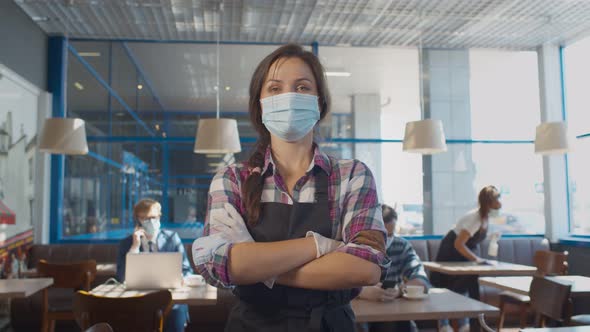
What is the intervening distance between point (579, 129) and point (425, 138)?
3.32 m

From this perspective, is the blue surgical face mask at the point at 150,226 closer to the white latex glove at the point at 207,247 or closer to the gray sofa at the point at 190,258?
the gray sofa at the point at 190,258

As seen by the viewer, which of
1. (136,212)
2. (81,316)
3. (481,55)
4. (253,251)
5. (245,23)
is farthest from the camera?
(481,55)

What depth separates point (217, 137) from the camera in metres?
5.93

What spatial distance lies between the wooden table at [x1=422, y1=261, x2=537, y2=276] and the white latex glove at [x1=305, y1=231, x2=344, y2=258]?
427 centimetres

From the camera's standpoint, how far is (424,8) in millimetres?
6766

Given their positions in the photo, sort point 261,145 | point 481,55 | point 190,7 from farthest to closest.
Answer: point 481,55, point 190,7, point 261,145

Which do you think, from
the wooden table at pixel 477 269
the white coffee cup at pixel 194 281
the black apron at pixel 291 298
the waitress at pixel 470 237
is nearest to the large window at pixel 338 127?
the waitress at pixel 470 237

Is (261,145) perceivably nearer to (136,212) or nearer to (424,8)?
(136,212)

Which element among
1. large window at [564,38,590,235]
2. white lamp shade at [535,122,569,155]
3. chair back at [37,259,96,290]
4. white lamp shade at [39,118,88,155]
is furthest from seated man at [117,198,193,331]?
large window at [564,38,590,235]

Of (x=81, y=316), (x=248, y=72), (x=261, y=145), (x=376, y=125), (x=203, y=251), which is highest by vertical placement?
(x=248, y=72)

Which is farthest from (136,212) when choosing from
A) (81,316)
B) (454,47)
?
(454,47)

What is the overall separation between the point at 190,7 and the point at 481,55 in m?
4.77

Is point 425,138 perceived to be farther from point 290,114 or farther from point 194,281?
point 290,114

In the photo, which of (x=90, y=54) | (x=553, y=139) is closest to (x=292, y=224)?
(x=553, y=139)
